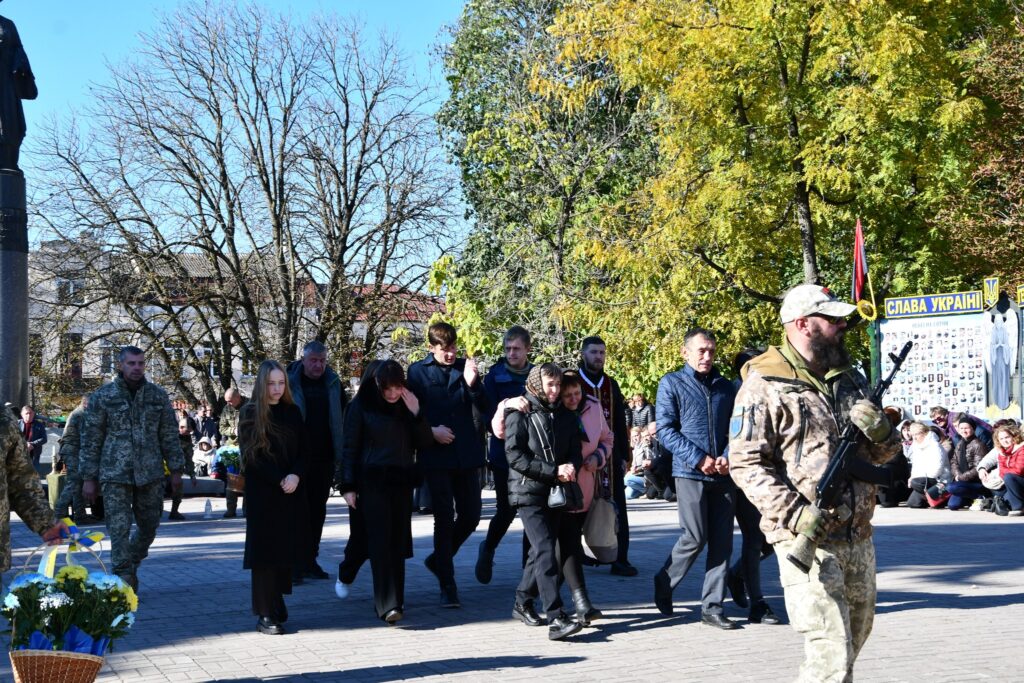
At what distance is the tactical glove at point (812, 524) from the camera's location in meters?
4.38

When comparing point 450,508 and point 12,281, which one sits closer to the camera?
point 450,508

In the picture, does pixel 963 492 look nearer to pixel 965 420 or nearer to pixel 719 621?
pixel 965 420

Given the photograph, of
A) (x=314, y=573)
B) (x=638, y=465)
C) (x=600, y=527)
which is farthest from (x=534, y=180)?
(x=600, y=527)

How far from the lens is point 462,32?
32.8 meters

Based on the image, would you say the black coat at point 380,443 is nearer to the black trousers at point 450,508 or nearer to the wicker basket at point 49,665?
the black trousers at point 450,508

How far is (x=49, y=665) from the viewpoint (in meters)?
5.36

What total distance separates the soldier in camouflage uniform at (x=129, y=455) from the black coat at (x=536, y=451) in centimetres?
259

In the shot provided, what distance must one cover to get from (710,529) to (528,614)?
1290mm

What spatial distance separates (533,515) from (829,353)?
3.47m

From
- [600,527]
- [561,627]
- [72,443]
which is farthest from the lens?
[72,443]

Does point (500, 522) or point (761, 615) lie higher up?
point (500, 522)

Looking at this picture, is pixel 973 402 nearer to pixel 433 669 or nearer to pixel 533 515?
pixel 533 515

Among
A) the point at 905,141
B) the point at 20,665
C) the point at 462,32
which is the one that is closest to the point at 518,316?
the point at 462,32

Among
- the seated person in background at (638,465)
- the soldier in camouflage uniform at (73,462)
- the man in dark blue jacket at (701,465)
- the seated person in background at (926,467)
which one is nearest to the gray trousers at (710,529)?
the man in dark blue jacket at (701,465)
